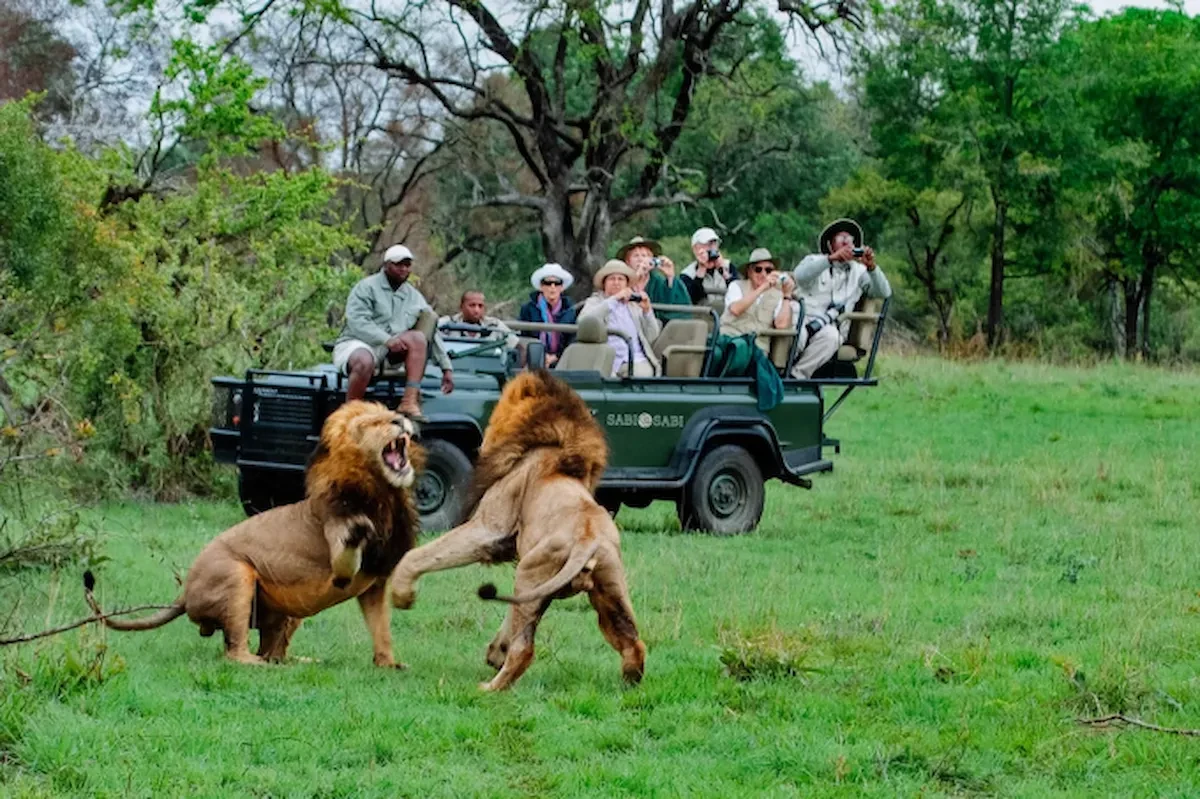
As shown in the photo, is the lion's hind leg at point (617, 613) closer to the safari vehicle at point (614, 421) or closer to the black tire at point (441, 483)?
the safari vehicle at point (614, 421)

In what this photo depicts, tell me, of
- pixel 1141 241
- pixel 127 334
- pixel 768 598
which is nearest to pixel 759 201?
pixel 1141 241

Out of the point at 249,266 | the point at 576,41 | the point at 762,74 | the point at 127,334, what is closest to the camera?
the point at 127,334

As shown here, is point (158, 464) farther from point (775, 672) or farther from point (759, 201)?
point (759, 201)

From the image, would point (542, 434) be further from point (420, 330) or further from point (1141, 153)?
point (1141, 153)

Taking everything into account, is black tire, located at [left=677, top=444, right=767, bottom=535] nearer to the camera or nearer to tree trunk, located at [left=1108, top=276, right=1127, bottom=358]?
the camera

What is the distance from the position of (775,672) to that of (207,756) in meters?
2.37

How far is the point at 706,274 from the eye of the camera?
1403cm

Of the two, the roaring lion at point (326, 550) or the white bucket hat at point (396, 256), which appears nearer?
the roaring lion at point (326, 550)

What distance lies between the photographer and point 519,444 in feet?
24.3

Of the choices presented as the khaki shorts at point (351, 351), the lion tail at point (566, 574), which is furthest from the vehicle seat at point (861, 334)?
the lion tail at point (566, 574)

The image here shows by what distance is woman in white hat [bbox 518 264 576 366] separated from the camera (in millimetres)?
13117

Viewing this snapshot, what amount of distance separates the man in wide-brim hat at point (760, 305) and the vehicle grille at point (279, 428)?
3125 millimetres

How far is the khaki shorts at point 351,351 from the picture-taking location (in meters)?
11.8

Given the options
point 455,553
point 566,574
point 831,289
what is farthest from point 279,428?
point 566,574
